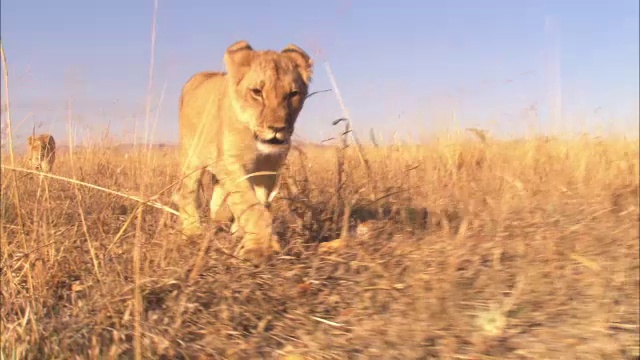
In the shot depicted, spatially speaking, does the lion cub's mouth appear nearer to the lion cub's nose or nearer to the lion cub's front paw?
the lion cub's nose

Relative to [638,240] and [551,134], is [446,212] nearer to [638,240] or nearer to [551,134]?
[638,240]

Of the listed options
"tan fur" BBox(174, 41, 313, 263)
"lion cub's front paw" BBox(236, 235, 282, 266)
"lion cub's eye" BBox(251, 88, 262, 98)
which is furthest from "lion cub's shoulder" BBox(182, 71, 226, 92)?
"lion cub's front paw" BBox(236, 235, 282, 266)

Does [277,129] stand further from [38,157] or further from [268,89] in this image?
[38,157]

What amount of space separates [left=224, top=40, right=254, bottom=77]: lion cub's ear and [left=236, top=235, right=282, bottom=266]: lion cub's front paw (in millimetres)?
1354

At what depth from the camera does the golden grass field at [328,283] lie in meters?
2.17

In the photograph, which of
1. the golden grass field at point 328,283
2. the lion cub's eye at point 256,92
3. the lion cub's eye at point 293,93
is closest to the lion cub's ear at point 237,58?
the lion cub's eye at point 256,92

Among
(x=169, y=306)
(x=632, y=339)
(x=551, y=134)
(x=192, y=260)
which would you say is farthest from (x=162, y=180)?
(x=551, y=134)

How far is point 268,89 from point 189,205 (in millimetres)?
851

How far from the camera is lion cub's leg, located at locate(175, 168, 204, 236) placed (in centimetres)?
295

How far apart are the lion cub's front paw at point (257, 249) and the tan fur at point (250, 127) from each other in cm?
9

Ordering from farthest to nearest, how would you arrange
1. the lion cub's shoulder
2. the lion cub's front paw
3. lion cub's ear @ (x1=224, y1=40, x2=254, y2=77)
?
1. the lion cub's shoulder
2. lion cub's ear @ (x1=224, y1=40, x2=254, y2=77)
3. the lion cub's front paw

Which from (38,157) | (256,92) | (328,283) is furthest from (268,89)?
(38,157)

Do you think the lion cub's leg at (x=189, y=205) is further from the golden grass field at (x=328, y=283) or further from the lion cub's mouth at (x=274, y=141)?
the lion cub's mouth at (x=274, y=141)

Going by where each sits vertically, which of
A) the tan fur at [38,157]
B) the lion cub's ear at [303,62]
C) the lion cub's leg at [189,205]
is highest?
the lion cub's ear at [303,62]
